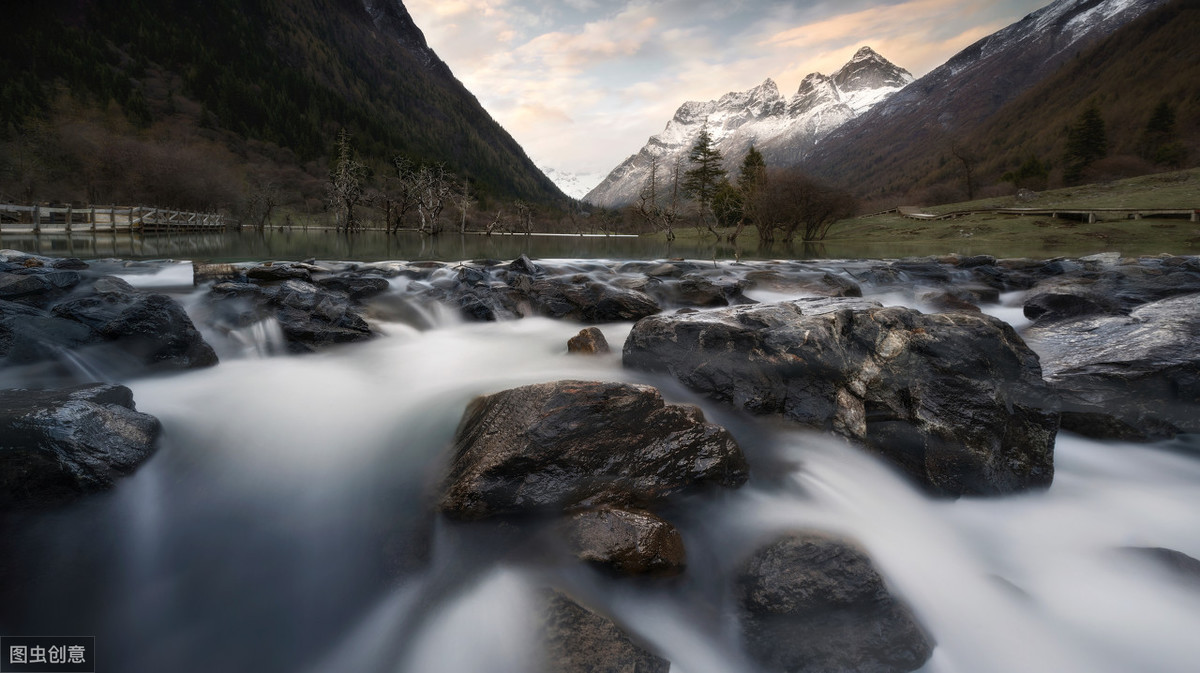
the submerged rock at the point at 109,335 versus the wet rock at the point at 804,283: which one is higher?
the wet rock at the point at 804,283

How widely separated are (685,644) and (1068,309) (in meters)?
8.70

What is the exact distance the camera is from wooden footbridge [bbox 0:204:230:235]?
80.6ft

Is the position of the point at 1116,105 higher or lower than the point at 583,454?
higher

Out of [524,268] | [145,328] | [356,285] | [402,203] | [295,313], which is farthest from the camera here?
[402,203]

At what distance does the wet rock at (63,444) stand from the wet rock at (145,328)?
1.75 meters

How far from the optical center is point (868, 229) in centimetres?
4688

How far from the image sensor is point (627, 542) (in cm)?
274

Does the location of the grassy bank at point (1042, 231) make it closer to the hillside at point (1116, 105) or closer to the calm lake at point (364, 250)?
the calm lake at point (364, 250)

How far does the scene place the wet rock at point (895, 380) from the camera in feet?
12.2

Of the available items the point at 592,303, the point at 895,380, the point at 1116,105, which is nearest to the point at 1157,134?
the point at 1116,105

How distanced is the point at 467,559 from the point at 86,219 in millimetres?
44454

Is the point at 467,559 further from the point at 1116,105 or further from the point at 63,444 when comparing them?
the point at 1116,105

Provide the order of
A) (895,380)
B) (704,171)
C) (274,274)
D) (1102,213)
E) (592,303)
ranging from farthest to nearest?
(704,171)
(1102,213)
(274,274)
(592,303)
(895,380)

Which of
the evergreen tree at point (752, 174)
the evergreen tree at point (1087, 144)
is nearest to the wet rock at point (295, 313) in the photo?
the evergreen tree at point (752, 174)
